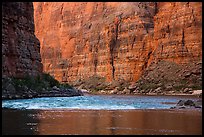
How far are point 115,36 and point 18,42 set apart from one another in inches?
2435

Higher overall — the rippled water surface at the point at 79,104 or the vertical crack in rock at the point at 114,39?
the rippled water surface at the point at 79,104

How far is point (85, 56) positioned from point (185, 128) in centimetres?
9894

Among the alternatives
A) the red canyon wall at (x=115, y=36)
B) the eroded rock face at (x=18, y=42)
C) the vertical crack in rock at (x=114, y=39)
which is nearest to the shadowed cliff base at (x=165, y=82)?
the red canyon wall at (x=115, y=36)

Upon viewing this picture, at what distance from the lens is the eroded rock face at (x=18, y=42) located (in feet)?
132

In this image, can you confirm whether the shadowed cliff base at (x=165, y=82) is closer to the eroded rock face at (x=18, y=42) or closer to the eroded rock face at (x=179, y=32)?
the eroded rock face at (x=179, y=32)

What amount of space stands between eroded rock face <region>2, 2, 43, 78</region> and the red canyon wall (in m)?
47.5

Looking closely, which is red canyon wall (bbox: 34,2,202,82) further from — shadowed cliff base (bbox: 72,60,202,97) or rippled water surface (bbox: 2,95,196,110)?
rippled water surface (bbox: 2,95,196,110)

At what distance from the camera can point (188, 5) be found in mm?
90000

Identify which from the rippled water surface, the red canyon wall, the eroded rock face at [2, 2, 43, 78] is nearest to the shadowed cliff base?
the red canyon wall

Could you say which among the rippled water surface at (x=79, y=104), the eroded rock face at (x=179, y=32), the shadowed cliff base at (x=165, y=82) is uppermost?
the rippled water surface at (x=79, y=104)

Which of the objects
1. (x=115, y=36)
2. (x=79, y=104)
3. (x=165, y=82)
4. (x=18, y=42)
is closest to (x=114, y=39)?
(x=115, y=36)

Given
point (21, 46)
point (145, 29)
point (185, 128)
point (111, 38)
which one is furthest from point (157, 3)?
point (185, 128)

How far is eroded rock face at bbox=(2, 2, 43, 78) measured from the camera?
132ft

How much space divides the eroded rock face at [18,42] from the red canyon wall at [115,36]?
47.5m
